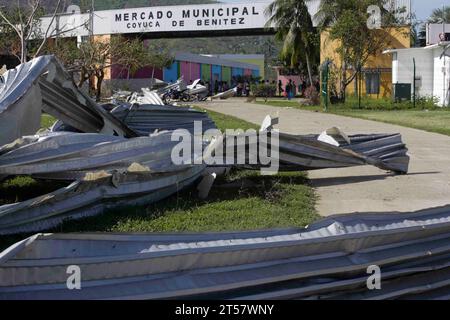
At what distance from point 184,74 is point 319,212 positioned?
5429cm

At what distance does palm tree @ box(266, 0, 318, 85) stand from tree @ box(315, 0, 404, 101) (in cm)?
931

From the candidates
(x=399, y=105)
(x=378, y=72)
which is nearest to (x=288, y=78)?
(x=378, y=72)

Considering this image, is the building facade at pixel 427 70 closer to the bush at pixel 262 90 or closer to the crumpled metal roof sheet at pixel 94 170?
the bush at pixel 262 90

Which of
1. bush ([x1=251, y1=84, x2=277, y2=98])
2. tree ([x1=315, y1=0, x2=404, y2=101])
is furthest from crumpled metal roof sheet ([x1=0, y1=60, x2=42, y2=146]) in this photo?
bush ([x1=251, y1=84, x2=277, y2=98])

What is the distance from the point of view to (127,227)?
5.77 meters

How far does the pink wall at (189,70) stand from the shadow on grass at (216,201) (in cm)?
5066

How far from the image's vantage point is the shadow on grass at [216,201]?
230 inches

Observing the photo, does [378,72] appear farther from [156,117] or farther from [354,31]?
[156,117]

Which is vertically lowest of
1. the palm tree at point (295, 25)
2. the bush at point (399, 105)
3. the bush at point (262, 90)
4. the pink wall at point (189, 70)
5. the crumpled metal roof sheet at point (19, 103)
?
the bush at point (399, 105)

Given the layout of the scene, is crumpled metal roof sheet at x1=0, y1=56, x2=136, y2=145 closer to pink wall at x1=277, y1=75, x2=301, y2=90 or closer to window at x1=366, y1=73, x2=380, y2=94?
window at x1=366, y1=73, x2=380, y2=94

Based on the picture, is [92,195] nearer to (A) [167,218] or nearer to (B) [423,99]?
(A) [167,218]

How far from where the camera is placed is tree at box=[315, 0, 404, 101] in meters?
31.8

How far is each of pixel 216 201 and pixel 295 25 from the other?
38907mm

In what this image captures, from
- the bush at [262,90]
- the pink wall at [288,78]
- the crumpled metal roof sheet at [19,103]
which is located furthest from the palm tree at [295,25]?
the crumpled metal roof sheet at [19,103]
